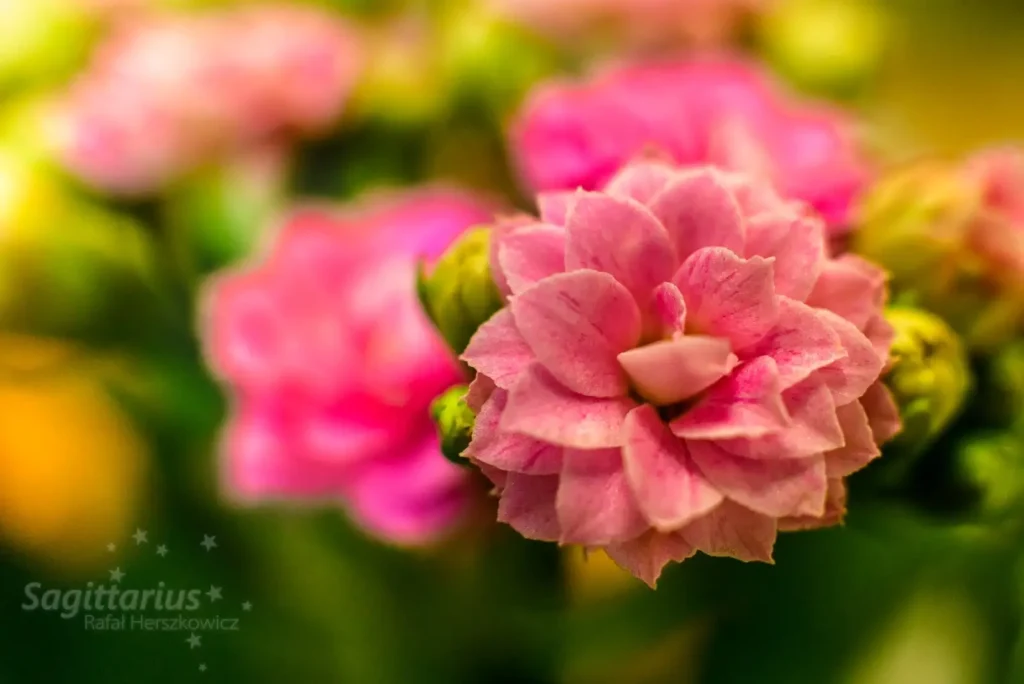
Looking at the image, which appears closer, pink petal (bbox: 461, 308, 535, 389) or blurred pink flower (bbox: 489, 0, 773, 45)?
pink petal (bbox: 461, 308, 535, 389)

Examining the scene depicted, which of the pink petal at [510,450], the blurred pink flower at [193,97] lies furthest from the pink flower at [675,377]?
the blurred pink flower at [193,97]

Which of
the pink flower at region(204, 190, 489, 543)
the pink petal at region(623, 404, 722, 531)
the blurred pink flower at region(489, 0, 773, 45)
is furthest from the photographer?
the blurred pink flower at region(489, 0, 773, 45)

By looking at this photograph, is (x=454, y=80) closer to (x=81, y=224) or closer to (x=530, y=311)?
(x=81, y=224)

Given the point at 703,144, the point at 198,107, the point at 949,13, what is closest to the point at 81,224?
the point at 198,107

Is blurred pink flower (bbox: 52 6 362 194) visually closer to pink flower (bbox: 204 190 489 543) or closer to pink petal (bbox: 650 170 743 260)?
pink flower (bbox: 204 190 489 543)

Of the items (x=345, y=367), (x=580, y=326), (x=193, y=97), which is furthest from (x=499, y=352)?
(x=193, y=97)

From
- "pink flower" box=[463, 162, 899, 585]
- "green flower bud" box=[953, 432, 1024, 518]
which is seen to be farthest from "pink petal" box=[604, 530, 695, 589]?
"green flower bud" box=[953, 432, 1024, 518]
